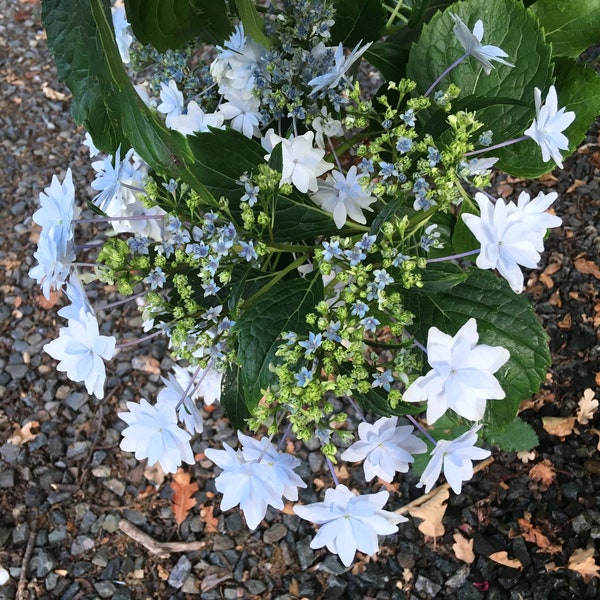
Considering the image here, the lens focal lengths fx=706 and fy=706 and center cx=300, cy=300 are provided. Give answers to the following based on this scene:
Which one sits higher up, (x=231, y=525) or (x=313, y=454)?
(x=313, y=454)

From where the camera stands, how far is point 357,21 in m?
0.98

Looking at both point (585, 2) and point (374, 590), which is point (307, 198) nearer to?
point (585, 2)

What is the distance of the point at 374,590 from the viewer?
1501 mm

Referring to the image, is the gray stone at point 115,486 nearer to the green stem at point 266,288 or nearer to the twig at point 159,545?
the twig at point 159,545

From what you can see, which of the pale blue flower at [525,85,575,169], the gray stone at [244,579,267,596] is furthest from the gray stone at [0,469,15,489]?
the pale blue flower at [525,85,575,169]

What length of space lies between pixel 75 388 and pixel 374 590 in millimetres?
955

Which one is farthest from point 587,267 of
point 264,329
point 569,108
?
point 264,329

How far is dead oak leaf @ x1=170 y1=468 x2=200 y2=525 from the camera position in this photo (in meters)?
1.68

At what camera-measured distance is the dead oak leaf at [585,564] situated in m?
1.42

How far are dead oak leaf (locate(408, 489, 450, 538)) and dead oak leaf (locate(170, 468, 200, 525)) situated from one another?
523 mm

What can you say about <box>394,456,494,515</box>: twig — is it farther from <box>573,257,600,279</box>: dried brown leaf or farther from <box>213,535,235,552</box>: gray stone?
<box>573,257,600,279</box>: dried brown leaf

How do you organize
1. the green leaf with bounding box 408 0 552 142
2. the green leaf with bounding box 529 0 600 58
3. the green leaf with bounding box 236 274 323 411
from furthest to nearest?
the green leaf with bounding box 529 0 600 58, the green leaf with bounding box 408 0 552 142, the green leaf with bounding box 236 274 323 411

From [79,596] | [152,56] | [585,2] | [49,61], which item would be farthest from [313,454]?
[49,61]

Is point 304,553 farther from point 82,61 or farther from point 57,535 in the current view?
point 82,61
